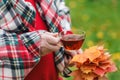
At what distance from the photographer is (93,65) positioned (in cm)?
267

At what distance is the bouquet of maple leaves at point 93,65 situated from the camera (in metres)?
2.66

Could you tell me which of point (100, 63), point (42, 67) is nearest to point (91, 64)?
point (100, 63)

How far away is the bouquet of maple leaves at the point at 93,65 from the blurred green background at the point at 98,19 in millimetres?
2906

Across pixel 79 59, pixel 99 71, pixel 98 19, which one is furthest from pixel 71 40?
pixel 98 19

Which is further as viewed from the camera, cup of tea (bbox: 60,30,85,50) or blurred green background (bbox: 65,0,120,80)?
blurred green background (bbox: 65,0,120,80)

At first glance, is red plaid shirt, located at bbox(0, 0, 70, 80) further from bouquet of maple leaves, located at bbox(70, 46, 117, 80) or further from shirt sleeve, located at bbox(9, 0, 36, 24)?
bouquet of maple leaves, located at bbox(70, 46, 117, 80)

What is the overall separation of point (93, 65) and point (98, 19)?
4644 millimetres

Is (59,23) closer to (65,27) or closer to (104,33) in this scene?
(65,27)

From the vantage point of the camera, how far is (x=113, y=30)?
693cm

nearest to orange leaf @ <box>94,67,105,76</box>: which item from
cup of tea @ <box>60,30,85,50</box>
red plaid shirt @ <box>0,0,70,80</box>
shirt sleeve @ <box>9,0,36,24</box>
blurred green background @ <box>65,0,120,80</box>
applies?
cup of tea @ <box>60,30,85,50</box>

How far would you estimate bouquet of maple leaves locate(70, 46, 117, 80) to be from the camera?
2658mm

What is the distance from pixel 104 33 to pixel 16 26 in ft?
13.3

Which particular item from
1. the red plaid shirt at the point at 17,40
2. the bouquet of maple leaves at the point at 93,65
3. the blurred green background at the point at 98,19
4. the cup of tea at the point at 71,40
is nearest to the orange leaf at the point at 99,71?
the bouquet of maple leaves at the point at 93,65

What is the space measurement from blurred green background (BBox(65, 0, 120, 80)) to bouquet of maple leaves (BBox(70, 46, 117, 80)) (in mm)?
2906
